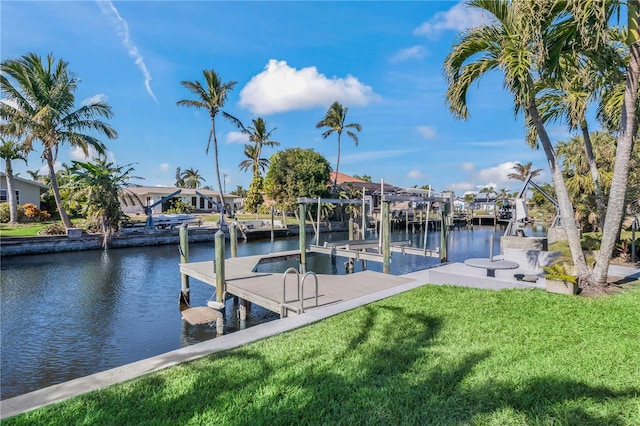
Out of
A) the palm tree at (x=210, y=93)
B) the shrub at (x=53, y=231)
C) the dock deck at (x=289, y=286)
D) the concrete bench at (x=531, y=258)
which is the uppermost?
the palm tree at (x=210, y=93)

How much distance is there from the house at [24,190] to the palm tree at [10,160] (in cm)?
234

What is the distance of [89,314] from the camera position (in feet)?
35.9

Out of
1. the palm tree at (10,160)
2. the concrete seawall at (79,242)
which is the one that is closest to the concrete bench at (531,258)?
the concrete seawall at (79,242)

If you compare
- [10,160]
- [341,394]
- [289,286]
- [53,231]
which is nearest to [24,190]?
[10,160]

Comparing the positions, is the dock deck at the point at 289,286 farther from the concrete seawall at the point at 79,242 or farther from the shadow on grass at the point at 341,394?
the concrete seawall at the point at 79,242

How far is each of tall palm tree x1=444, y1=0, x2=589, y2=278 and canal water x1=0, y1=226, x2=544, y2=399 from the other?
10.8 feet

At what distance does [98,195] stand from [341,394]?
26258 millimetres

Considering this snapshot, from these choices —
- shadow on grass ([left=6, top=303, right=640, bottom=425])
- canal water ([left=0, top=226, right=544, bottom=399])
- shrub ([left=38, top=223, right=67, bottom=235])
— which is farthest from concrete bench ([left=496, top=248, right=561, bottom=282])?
shrub ([left=38, top=223, right=67, bottom=235])

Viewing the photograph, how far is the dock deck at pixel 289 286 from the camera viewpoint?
8.01 meters

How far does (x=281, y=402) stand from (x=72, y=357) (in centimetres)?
708

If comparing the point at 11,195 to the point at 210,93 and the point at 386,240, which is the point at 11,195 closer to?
the point at 210,93

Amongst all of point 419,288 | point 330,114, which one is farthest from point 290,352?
point 330,114

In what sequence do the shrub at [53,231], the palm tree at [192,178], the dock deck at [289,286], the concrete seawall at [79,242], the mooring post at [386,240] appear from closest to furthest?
the dock deck at [289,286]
the mooring post at [386,240]
the concrete seawall at [79,242]
the shrub at [53,231]
the palm tree at [192,178]

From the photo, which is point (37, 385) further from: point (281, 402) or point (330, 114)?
point (330, 114)
